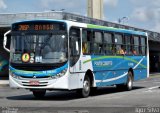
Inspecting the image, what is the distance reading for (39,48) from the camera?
19.5 metres

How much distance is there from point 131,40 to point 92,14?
210ft

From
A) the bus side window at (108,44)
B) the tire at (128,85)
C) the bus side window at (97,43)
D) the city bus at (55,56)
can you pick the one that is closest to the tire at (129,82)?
the tire at (128,85)

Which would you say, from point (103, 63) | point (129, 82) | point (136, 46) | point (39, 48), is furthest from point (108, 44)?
point (39, 48)

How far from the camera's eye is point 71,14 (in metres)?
43.4

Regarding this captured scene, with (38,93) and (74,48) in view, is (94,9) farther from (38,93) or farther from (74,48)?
(74,48)

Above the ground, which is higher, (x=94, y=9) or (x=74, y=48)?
(x=94, y=9)

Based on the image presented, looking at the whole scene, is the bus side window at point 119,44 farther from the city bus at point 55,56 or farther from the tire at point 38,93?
the tire at point 38,93

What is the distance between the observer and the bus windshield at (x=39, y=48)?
1936 cm

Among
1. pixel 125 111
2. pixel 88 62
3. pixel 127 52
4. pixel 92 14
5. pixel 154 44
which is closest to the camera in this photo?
pixel 125 111

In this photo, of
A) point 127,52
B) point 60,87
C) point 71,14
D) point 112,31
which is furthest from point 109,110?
point 71,14

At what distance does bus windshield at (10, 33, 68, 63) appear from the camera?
19.4 metres

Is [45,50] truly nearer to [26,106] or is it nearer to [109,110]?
[26,106]

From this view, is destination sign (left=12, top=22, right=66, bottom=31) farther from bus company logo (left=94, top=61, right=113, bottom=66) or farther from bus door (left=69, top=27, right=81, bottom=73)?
bus company logo (left=94, top=61, right=113, bottom=66)

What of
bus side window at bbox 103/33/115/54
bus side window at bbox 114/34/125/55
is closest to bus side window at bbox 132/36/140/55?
bus side window at bbox 114/34/125/55
